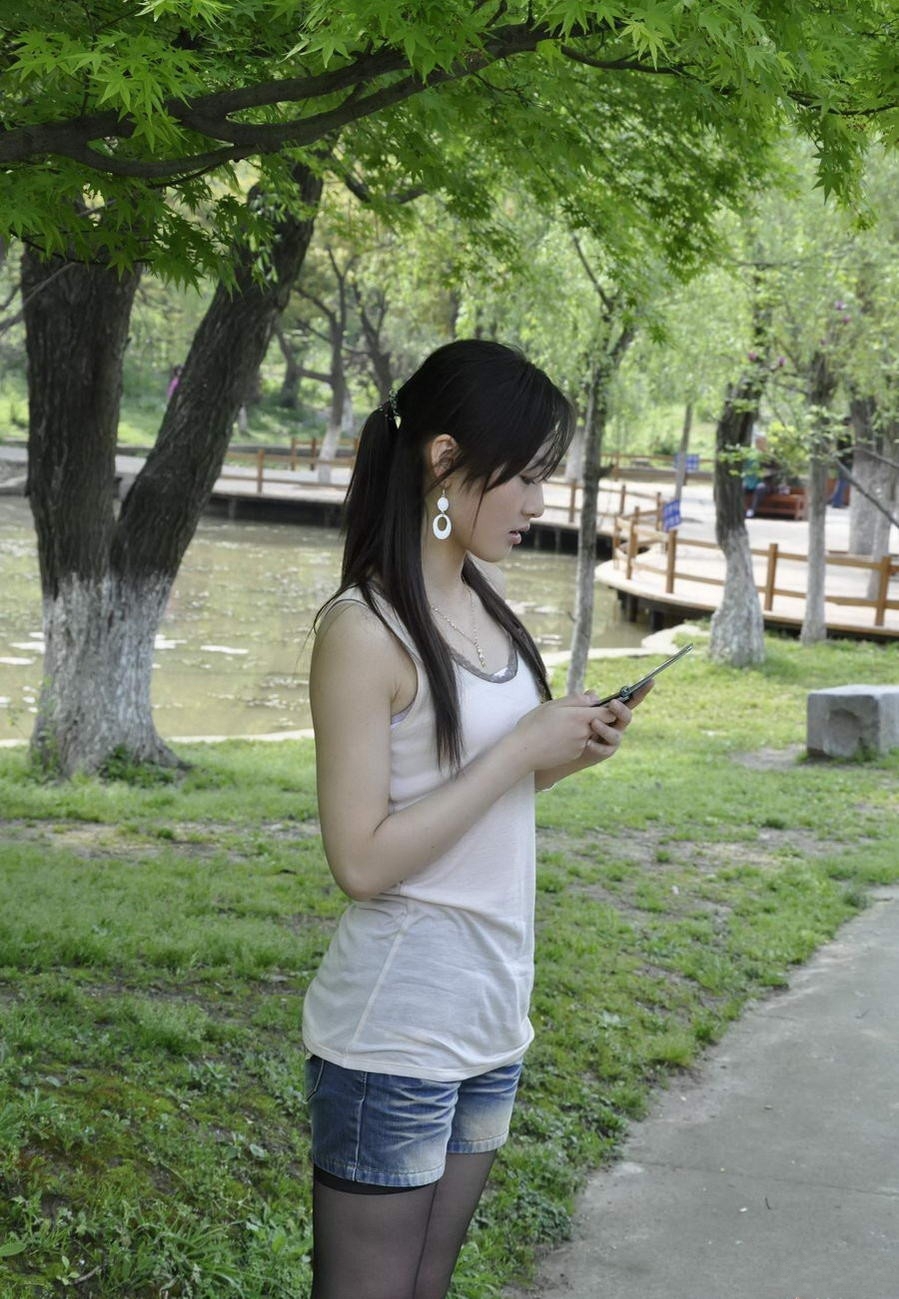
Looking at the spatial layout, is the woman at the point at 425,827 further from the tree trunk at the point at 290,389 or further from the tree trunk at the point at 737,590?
the tree trunk at the point at 290,389

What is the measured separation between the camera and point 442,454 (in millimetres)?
2174

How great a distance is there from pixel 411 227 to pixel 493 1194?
4812 millimetres

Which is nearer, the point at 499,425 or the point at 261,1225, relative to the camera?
the point at 499,425

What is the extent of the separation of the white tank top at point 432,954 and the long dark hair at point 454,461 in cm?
3

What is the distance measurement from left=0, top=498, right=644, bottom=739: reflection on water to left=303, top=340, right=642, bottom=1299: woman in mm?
5246

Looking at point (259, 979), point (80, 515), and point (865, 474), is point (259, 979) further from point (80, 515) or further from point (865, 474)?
point (865, 474)

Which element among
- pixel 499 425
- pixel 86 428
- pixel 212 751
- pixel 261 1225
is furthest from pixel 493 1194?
pixel 212 751

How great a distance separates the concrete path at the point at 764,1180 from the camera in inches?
146

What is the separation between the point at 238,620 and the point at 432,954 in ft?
63.2

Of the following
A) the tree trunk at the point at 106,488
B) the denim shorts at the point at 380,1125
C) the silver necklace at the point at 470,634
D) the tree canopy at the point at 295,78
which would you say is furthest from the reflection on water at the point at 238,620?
the denim shorts at the point at 380,1125

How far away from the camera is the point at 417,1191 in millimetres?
2064

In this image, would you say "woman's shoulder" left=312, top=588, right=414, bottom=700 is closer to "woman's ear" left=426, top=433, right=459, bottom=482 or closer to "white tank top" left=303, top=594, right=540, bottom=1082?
"white tank top" left=303, top=594, right=540, bottom=1082

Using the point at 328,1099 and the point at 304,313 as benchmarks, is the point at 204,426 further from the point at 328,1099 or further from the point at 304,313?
the point at 304,313

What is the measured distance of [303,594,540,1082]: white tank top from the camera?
2041 millimetres
